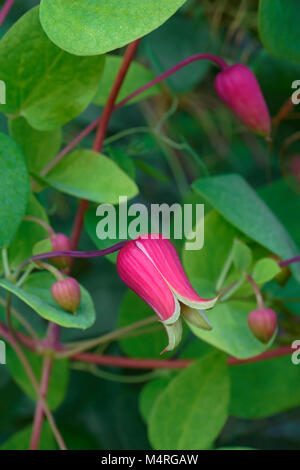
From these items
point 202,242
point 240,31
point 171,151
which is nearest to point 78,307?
point 202,242

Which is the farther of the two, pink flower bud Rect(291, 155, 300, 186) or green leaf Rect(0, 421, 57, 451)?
pink flower bud Rect(291, 155, 300, 186)

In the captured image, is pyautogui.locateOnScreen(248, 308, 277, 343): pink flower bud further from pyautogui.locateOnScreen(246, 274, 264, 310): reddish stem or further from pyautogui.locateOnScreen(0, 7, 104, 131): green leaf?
pyautogui.locateOnScreen(0, 7, 104, 131): green leaf

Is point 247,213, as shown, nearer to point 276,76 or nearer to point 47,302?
point 47,302

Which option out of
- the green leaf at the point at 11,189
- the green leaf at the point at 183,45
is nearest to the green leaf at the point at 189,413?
the green leaf at the point at 11,189

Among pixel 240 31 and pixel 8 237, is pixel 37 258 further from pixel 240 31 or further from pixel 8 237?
pixel 240 31

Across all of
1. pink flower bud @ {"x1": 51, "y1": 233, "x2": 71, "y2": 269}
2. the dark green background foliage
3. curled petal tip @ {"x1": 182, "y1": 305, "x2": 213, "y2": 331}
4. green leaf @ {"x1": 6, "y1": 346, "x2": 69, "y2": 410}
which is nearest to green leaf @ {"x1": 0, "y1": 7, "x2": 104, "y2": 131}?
the dark green background foliage

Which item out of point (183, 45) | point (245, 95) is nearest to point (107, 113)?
point (245, 95)
